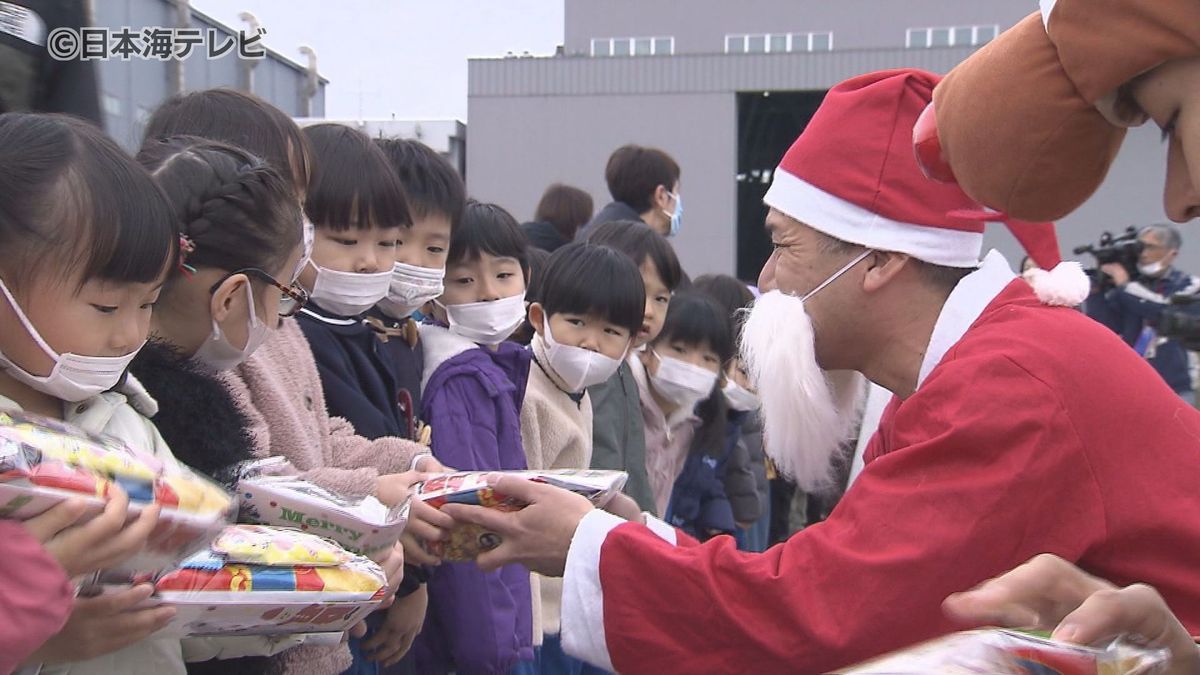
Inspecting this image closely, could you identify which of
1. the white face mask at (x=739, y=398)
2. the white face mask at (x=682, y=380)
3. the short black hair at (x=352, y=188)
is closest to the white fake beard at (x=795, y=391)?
the short black hair at (x=352, y=188)

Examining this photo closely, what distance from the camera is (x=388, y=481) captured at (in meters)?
2.68

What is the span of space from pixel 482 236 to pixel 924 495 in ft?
7.15

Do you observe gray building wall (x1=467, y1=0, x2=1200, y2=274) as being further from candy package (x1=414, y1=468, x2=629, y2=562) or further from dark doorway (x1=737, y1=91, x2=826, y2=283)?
candy package (x1=414, y1=468, x2=629, y2=562)

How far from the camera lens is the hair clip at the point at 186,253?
7.97ft

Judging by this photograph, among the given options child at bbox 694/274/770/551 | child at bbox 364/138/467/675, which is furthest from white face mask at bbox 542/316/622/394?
child at bbox 694/274/770/551

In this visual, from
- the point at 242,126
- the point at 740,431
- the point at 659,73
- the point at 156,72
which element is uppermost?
the point at 659,73

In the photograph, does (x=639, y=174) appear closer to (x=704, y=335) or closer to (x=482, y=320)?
(x=704, y=335)

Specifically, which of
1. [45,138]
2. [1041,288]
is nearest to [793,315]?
[1041,288]

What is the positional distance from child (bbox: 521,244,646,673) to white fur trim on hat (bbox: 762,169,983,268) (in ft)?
4.72

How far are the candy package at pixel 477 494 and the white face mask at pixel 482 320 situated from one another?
131cm

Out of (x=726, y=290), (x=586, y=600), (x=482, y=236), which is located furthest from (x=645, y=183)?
(x=586, y=600)

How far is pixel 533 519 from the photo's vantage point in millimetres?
2535

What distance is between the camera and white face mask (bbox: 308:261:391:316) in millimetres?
3166

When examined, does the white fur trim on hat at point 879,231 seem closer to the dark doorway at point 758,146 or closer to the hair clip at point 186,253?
the hair clip at point 186,253
